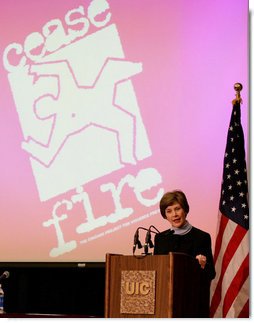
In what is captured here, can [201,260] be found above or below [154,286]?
above

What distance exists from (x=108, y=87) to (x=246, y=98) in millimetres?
1086

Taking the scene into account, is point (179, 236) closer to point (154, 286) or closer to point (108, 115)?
point (154, 286)

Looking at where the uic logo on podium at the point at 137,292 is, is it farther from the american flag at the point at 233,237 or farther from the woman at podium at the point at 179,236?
the american flag at the point at 233,237

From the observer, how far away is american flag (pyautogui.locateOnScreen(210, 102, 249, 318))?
4.66 m

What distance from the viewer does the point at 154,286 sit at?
383 centimetres

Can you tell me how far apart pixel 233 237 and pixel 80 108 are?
5.53ft

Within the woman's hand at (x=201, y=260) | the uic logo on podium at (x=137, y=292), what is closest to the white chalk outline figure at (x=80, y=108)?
the woman's hand at (x=201, y=260)

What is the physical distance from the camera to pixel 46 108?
582cm

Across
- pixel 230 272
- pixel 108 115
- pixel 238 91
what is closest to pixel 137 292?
pixel 230 272

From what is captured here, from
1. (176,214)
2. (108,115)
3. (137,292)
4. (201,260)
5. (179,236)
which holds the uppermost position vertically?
(108,115)

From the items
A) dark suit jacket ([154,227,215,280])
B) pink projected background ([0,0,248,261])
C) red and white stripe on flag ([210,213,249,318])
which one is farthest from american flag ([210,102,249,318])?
dark suit jacket ([154,227,215,280])

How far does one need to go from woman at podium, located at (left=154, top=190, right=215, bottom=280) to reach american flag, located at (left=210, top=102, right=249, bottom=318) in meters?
0.42

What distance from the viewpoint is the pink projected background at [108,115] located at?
5391 mm

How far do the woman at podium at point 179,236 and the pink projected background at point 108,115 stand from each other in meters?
0.87
